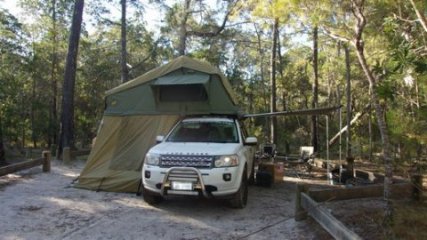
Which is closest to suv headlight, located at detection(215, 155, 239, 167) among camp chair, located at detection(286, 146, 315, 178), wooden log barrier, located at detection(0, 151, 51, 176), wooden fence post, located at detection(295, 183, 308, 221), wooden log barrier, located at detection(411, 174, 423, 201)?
wooden fence post, located at detection(295, 183, 308, 221)

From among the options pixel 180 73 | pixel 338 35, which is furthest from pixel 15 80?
pixel 338 35

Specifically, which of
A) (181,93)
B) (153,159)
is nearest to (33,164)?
(181,93)

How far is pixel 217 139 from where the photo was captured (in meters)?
8.57

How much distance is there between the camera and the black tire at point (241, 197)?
7.67m

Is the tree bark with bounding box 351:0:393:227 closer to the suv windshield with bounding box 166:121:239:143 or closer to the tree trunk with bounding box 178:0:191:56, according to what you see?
the suv windshield with bounding box 166:121:239:143

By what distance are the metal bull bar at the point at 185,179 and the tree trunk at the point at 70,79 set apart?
34.1 feet

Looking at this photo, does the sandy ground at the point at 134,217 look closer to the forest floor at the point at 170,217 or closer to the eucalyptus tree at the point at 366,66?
the forest floor at the point at 170,217

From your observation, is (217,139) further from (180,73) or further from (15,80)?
(15,80)

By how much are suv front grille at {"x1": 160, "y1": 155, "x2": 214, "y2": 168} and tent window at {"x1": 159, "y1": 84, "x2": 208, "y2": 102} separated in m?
2.76

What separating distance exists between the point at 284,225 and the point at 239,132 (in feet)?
8.19

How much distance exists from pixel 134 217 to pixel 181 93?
11.9 feet

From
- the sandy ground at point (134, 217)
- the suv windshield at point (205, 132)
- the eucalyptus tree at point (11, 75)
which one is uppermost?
the eucalyptus tree at point (11, 75)

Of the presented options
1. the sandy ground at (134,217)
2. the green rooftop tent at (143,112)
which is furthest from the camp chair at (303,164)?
the green rooftop tent at (143,112)

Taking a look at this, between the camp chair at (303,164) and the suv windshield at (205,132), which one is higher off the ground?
the suv windshield at (205,132)
